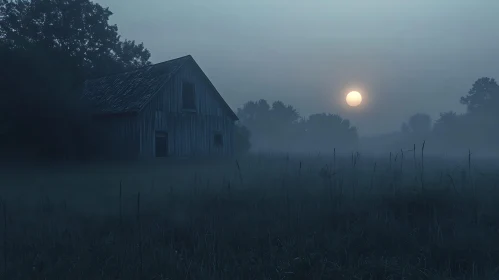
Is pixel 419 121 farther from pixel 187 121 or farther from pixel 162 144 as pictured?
pixel 162 144

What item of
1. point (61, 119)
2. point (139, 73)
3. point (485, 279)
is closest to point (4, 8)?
point (139, 73)

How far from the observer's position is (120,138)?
19562 millimetres

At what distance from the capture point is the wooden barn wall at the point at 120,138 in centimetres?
1897

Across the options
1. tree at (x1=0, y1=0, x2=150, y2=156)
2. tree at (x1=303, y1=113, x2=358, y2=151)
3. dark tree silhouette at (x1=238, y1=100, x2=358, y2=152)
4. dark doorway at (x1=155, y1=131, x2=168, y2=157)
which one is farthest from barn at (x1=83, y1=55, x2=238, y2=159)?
tree at (x1=303, y1=113, x2=358, y2=151)

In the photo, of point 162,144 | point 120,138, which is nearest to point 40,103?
point 120,138

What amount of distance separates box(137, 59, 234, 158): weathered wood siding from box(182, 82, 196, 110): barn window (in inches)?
8.5

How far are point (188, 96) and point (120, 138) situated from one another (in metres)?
4.53

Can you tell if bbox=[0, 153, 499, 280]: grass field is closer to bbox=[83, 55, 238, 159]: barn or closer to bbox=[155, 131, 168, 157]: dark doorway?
bbox=[83, 55, 238, 159]: barn

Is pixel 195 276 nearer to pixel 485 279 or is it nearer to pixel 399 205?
pixel 485 279

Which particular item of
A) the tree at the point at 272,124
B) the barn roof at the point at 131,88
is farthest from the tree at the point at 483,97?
the barn roof at the point at 131,88

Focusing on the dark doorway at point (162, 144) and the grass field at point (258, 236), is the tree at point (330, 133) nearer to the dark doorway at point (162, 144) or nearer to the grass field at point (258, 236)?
the dark doorway at point (162, 144)

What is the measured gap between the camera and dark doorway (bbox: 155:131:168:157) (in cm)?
1992

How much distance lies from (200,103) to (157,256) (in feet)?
56.8

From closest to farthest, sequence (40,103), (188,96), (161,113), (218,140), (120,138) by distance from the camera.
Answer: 1. (40,103)
2. (120,138)
3. (161,113)
4. (188,96)
5. (218,140)
